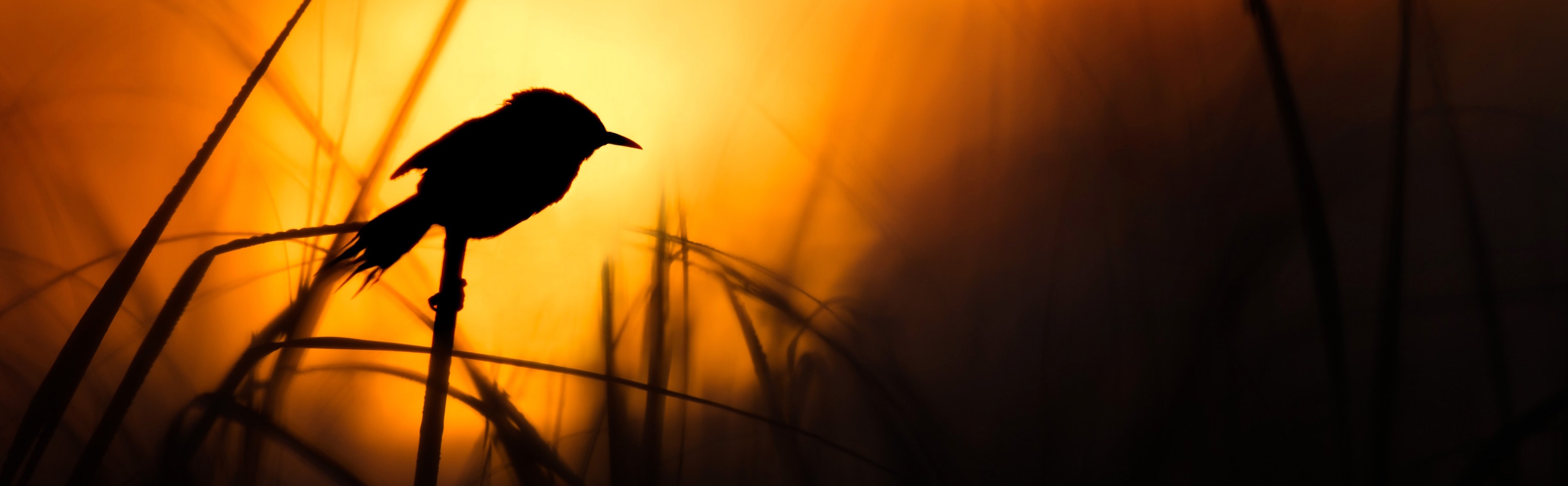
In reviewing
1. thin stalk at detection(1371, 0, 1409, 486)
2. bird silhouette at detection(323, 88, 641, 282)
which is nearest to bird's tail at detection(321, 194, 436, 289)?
bird silhouette at detection(323, 88, 641, 282)

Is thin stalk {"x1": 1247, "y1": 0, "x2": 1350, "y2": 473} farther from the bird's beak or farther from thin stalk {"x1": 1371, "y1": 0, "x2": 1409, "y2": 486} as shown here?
the bird's beak

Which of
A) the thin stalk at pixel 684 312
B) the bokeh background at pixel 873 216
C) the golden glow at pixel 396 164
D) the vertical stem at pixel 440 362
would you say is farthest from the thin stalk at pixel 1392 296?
the vertical stem at pixel 440 362

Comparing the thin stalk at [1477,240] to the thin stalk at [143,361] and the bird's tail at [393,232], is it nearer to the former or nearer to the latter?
the bird's tail at [393,232]

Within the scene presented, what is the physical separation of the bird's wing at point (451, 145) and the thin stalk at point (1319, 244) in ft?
2.31

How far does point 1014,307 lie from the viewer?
2.45ft

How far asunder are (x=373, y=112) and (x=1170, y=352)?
0.91 m

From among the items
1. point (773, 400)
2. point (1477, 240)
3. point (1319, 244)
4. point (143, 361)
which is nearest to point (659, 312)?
point (773, 400)

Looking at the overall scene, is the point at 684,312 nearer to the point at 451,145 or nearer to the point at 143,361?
the point at 451,145

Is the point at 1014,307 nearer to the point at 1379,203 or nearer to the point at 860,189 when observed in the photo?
the point at 860,189

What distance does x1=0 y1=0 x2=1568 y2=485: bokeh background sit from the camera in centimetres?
65

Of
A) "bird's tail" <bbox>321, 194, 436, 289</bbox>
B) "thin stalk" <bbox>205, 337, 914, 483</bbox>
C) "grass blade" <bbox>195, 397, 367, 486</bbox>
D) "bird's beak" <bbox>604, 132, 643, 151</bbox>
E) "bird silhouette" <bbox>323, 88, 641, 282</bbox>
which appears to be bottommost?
"grass blade" <bbox>195, 397, 367, 486</bbox>

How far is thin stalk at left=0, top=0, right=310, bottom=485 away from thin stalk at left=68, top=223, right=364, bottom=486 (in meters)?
0.02

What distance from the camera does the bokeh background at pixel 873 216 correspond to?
648mm

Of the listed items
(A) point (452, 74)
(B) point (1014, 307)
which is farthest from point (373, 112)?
(B) point (1014, 307)
